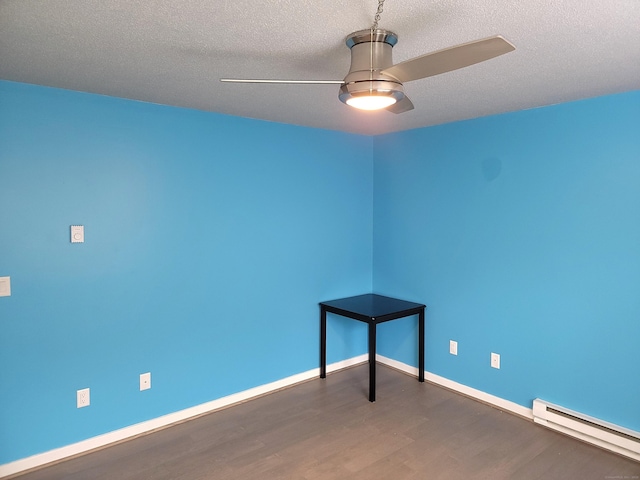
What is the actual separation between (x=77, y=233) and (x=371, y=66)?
1996 mm

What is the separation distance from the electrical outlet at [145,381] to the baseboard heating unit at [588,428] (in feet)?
8.72

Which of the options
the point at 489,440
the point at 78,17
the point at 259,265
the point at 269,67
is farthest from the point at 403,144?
the point at 78,17

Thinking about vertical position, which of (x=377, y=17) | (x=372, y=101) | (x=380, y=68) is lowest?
(x=372, y=101)

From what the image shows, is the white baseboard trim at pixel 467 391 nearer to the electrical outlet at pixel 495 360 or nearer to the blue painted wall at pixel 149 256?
the electrical outlet at pixel 495 360

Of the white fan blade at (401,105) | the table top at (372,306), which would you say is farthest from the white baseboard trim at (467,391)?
the white fan blade at (401,105)

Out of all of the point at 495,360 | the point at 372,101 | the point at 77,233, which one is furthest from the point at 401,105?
the point at 495,360

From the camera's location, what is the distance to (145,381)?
2.90m

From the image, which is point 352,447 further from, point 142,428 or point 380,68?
point 380,68

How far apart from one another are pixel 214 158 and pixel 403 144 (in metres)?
1.73

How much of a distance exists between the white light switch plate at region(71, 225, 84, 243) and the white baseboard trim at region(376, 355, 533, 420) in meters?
2.85

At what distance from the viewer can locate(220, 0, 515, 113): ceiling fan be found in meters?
1.47

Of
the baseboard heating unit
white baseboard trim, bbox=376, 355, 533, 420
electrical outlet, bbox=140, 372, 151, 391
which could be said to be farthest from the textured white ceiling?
white baseboard trim, bbox=376, 355, 533, 420

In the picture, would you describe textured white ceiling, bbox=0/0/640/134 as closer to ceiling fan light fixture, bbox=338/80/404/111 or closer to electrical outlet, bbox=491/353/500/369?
ceiling fan light fixture, bbox=338/80/404/111

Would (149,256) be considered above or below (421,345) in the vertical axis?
above
